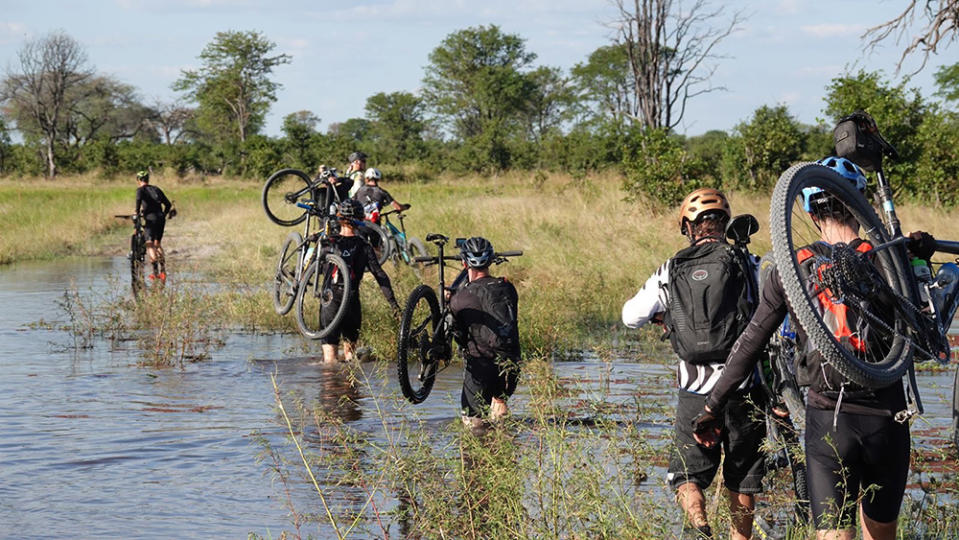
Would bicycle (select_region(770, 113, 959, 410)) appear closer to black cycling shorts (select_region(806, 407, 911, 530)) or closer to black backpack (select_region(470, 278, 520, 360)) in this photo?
black cycling shorts (select_region(806, 407, 911, 530))

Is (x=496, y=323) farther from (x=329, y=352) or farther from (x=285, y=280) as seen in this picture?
(x=285, y=280)

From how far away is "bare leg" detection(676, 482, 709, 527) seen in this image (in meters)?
5.07

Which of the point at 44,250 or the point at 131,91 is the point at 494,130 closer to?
the point at 44,250

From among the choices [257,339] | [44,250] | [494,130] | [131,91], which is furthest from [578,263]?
[131,91]

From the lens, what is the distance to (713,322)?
5172mm

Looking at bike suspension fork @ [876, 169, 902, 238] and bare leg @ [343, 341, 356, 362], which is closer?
bike suspension fork @ [876, 169, 902, 238]

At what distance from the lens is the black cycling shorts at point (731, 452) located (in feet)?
17.0

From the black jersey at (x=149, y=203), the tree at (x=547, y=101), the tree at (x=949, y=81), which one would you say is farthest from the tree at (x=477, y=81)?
the black jersey at (x=149, y=203)

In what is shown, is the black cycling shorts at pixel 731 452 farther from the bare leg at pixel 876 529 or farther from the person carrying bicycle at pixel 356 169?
the person carrying bicycle at pixel 356 169

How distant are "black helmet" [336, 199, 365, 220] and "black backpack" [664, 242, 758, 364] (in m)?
6.76

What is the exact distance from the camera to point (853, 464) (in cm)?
418

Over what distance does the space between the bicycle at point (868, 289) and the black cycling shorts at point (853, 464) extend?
0.11 meters

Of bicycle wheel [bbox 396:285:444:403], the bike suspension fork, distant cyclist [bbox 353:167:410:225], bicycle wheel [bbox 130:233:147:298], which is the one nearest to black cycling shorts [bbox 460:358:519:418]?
bicycle wheel [bbox 396:285:444:403]

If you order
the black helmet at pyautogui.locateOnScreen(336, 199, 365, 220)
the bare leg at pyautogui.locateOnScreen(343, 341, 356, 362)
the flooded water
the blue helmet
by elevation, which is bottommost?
the flooded water
